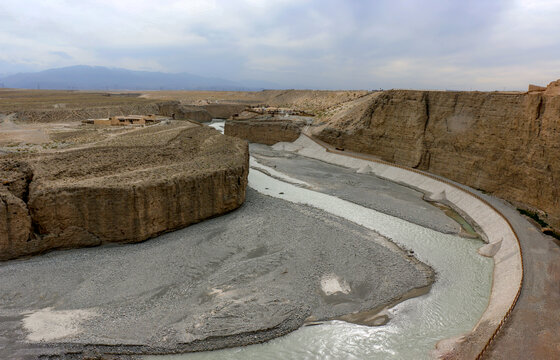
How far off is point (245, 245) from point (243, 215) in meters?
3.65

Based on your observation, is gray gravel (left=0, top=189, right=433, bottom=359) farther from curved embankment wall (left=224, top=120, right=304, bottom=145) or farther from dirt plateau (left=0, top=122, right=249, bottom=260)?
curved embankment wall (left=224, top=120, right=304, bottom=145)

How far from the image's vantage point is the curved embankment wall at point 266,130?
142 feet

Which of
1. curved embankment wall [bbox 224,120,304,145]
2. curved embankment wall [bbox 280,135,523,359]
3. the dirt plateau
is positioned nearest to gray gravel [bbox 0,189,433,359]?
the dirt plateau

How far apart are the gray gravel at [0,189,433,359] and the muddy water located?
524mm

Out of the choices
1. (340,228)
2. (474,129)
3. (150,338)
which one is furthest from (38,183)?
(474,129)

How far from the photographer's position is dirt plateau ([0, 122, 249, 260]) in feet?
44.2

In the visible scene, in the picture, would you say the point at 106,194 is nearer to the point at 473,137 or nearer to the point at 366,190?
the point at 366,190

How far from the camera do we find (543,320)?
10031 mm

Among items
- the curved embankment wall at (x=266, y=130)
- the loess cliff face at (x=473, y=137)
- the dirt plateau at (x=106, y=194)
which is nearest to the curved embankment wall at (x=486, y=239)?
the loess cliff face at (x=473, y=137)

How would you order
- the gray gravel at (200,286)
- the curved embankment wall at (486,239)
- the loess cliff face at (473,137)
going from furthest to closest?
the loess cliff face at (473,137) < the gray gravel at (200,286) < the curved embankment wall at (486,239)

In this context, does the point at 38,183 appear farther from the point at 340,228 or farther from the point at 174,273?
the point at 340,228

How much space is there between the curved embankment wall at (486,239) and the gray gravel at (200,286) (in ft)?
9.58

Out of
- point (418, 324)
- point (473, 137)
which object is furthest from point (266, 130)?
point (418, 324)

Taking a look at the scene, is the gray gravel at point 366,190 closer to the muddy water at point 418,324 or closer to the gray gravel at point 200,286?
the muddy water at point 418,324
